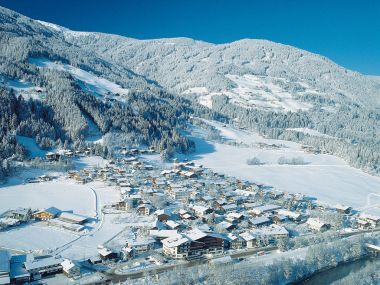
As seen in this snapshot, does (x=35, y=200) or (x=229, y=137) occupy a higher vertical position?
(x=229, y=137)

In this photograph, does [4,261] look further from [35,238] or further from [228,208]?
[228,208]

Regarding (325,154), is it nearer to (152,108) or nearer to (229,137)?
(229,137)

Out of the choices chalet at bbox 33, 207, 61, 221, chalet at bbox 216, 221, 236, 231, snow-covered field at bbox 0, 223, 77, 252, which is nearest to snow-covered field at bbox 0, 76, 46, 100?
chalet at bbox 33, 207, 61, 221

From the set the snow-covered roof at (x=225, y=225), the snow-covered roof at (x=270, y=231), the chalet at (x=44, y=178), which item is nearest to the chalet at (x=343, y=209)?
the snow-covered roof at (x=270, y=231)

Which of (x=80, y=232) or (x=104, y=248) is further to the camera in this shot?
(x=80, y=232)

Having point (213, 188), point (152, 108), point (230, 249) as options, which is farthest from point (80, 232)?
point (152, 108)

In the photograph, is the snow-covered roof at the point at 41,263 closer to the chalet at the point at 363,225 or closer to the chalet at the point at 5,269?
the chalet at the point at 5,269

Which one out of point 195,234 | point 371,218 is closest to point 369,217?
point 371,218

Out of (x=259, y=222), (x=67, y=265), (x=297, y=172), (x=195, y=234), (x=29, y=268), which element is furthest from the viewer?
(x=297, y=172)
